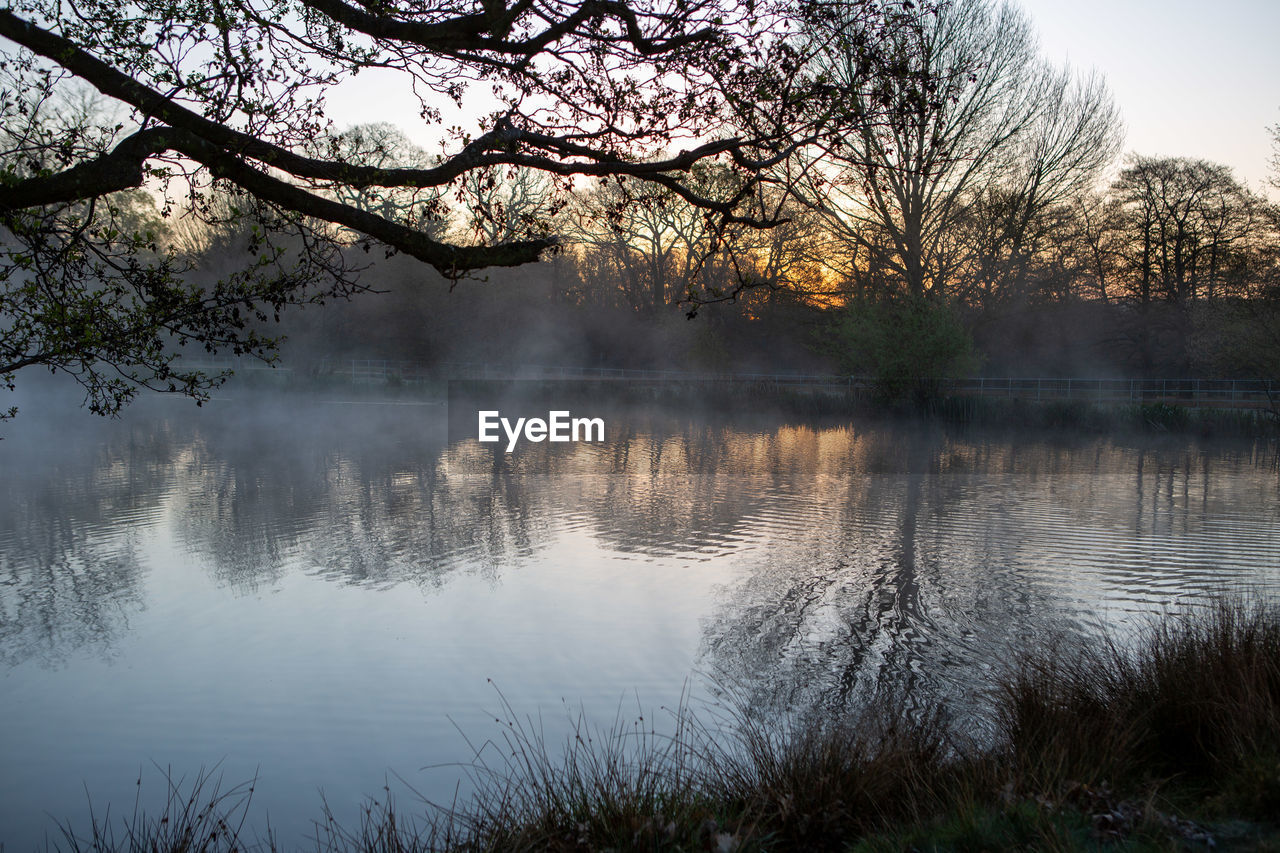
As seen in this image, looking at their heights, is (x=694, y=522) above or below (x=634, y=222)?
below

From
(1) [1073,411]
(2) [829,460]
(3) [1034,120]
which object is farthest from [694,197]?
(3) [1034,120]

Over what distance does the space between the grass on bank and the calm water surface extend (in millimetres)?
1070

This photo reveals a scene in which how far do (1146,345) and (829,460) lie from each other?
23.0 metres

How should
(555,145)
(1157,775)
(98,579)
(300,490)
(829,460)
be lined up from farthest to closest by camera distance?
(829,460)
(300,490)
(98,579)
(555,145)
(1157,775)

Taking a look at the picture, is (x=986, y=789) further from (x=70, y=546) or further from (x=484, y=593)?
(x=70, y=546)

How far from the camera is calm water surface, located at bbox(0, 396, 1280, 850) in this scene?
6.13 m

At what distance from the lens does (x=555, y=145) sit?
5.83 metres

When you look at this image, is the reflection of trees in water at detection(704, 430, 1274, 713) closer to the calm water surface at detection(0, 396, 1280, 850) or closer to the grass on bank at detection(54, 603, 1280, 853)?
the calm water surface at detection(0, 396, 1280, 850)

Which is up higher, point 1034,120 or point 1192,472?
point 1034,120

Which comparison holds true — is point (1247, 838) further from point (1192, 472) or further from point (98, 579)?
point (1192, 472)

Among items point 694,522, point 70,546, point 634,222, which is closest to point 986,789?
point 694,522

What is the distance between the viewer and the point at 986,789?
3.91 metres

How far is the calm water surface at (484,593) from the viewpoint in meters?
6.13

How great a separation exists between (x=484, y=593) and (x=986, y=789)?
6274mm
